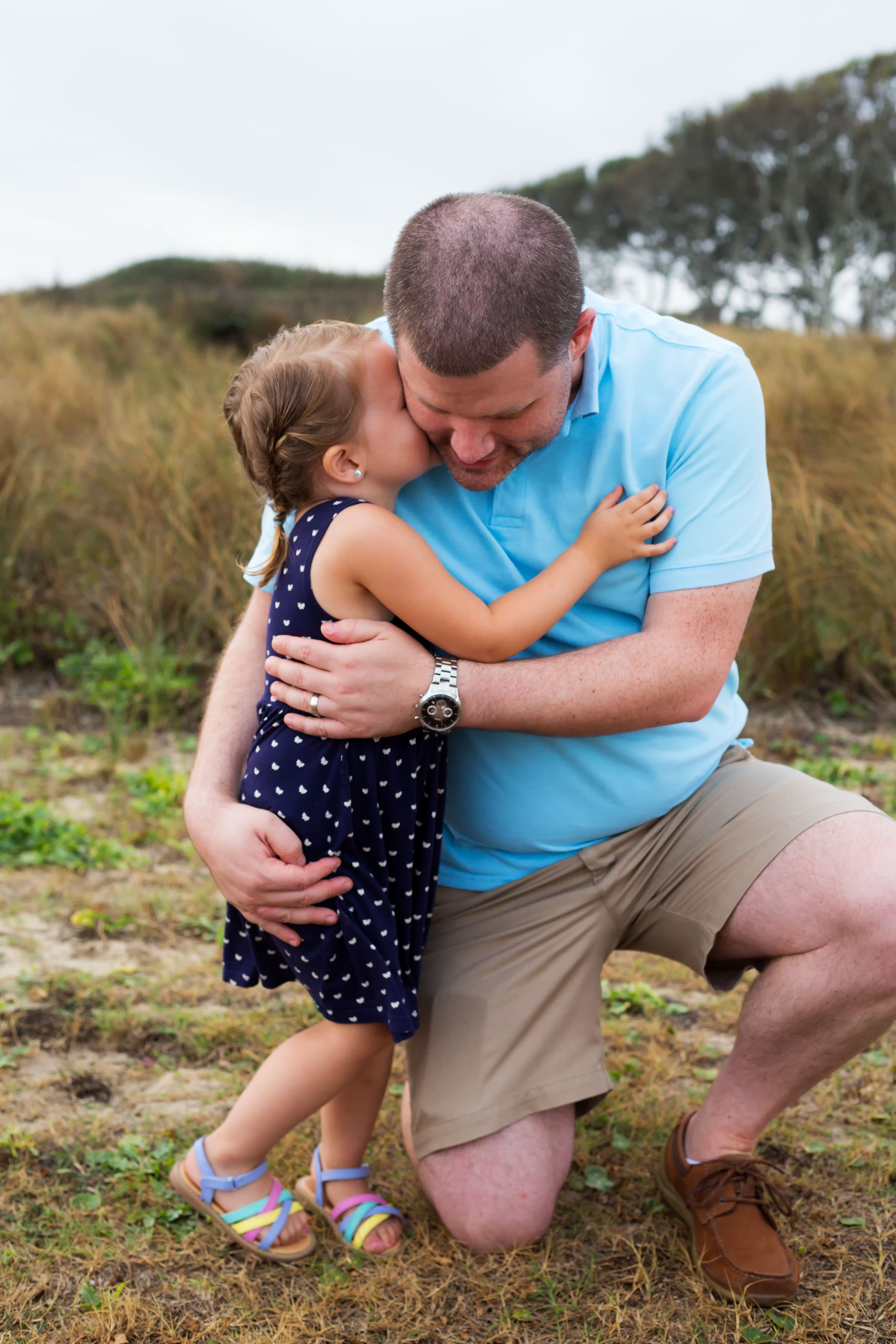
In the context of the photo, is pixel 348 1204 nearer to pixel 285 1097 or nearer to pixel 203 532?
pixel 285 1097

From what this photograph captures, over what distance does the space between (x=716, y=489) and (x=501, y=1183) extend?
1.20m

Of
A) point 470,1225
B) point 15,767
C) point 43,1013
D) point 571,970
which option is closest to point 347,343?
point 571,970

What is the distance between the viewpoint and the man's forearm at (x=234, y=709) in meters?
1.99

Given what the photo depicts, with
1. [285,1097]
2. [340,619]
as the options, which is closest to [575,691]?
[340,619]

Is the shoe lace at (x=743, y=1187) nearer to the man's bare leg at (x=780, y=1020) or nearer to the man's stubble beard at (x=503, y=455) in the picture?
the man's bare leg at (x=780, y=1020)

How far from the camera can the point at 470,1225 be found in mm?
1885

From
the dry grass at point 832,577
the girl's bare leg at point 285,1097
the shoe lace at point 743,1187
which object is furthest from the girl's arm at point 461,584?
the dry grass at point 832,577

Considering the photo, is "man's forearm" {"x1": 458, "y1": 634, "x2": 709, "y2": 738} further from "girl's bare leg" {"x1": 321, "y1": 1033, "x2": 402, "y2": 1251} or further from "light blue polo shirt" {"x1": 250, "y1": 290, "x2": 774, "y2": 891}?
"girl's bare leg" {"x1": 321, "y1": 1033, "x2": 402, "y2": 1251}

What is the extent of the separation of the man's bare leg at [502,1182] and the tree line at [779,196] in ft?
72.9

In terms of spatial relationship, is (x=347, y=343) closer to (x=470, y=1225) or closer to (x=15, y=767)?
(x=470, y=1225)

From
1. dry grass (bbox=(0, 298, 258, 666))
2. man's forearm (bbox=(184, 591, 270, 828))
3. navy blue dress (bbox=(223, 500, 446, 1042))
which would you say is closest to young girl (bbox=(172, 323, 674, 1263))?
navy blue dress (bbox=(223, 500, 446, 1042))

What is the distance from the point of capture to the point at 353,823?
5.87ft

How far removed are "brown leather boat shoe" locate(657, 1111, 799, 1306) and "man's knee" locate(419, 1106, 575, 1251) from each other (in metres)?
0.21

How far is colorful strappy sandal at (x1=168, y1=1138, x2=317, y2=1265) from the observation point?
1.90 meters
